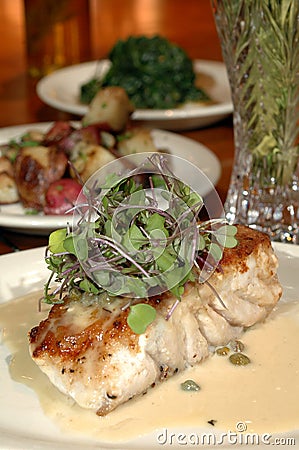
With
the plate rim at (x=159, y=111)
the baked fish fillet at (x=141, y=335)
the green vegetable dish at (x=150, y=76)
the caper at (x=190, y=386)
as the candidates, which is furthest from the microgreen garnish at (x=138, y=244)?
the green vegetable dish at (x=150, y=76)

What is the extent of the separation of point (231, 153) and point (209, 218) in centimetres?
145

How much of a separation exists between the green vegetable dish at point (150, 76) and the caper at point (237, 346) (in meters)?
2.05

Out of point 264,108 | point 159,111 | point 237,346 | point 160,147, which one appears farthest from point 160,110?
point 237,346

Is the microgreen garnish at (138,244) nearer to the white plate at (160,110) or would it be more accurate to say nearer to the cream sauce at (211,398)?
the cream sauce at (211,398)

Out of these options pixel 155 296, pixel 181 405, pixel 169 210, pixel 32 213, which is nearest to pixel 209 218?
pixel 169 210

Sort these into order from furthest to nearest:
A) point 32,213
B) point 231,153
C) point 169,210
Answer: point 231,153 < point 32,213 < point 169,210

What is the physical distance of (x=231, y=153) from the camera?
124 inches

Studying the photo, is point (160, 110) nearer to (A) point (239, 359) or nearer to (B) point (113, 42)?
(B) point (113, 42)

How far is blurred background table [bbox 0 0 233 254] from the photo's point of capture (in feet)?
10.6

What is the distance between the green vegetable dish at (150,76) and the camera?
12.0ft

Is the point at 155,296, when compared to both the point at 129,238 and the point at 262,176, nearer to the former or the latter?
the point at 129,238

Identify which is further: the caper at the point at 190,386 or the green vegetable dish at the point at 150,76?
the green vegetable dish at the point at 150,76

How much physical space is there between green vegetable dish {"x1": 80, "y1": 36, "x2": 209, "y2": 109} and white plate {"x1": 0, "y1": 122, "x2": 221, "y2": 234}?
51 centimetres

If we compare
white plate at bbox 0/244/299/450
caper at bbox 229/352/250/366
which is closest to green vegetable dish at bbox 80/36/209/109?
white plate at bbox 0/244/299/450
